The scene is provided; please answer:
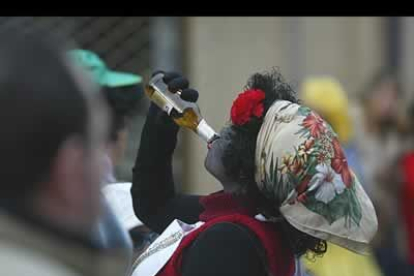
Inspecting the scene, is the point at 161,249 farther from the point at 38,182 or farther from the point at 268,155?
the point at 38,182

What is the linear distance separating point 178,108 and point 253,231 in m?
0.50

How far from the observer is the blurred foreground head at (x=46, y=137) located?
193 cm

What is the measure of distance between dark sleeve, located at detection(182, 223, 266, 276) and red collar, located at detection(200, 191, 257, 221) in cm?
12

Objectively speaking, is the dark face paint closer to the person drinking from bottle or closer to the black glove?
the person drinking from bottle

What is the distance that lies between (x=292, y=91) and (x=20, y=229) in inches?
59.2

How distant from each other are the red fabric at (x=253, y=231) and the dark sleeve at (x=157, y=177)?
32 centimetres

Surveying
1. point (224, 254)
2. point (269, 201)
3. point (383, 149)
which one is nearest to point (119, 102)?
point (269, 201)

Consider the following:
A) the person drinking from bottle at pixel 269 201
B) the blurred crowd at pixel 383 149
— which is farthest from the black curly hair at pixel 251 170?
the blurred crowd at pixel 383 149

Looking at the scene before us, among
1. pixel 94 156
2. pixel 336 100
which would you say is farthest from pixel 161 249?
pixel 336 100

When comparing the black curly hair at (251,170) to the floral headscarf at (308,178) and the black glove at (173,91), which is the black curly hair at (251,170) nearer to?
the floral headscarf at (308,178)

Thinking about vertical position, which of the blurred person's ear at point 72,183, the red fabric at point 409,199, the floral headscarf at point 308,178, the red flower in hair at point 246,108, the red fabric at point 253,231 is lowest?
the red fabric at point 409,199

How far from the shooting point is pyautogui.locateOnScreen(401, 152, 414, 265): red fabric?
6.51 meters

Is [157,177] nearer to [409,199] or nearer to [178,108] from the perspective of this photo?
[178,108]

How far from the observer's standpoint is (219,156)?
3.22 meters
